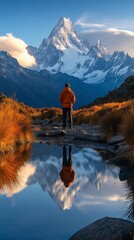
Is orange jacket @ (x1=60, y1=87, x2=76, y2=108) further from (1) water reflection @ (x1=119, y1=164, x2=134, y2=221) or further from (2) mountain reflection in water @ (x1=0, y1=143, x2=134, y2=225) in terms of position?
(1) water reflection @ (x1=119, y1=164, x2=134, y2=221)

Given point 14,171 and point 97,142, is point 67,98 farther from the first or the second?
point 14,171

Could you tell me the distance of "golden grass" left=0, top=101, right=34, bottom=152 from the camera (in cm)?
1404

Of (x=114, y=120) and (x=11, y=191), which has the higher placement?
(x=114, y=120)

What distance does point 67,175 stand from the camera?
1076cm

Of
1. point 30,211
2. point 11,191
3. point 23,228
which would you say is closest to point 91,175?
point 11,191

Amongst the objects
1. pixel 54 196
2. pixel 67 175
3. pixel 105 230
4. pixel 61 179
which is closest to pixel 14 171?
pixel 67 175

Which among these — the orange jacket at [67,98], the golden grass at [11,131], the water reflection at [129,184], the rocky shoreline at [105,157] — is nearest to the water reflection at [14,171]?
the golden grass at [11,131]

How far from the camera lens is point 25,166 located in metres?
11.9

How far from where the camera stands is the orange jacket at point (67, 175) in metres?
9.79

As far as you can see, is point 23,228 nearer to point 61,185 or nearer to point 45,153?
point 61,185

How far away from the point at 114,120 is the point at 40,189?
1161 centimetres

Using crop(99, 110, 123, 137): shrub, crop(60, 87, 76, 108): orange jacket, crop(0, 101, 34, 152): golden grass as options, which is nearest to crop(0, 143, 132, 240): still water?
crop(0, 101, 34, 152): golden grass

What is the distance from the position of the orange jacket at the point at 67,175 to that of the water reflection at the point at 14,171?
0.80 m

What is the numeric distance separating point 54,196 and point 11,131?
6.79 m
